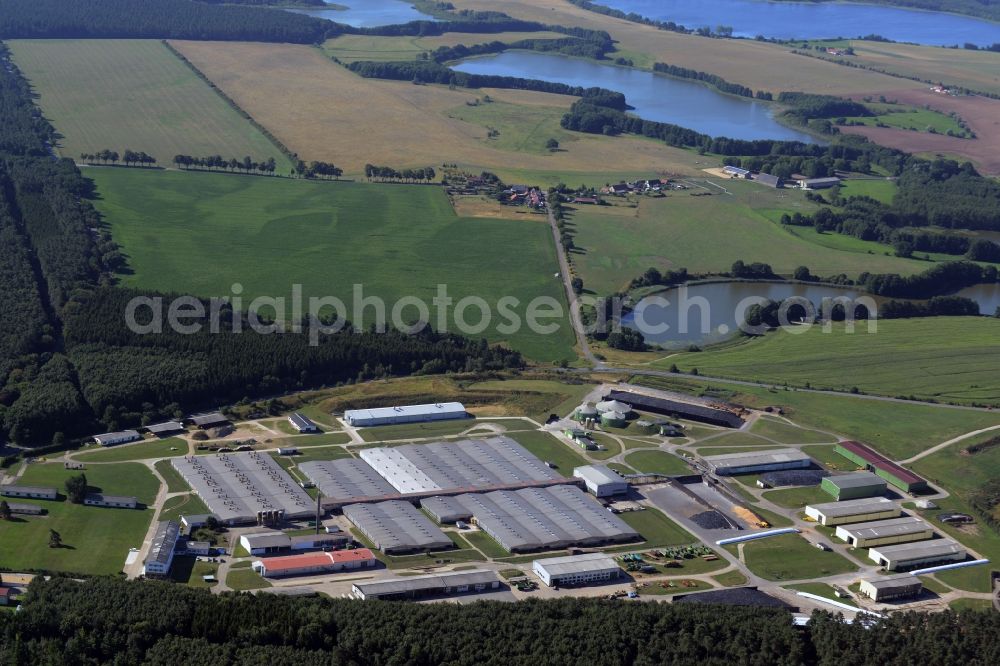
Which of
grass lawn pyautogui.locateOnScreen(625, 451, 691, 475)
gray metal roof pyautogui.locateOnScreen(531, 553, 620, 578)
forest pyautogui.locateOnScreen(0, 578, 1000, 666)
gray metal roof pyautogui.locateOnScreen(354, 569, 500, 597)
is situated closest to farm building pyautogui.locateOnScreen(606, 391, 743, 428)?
grass lawn pyautogui.locateOnScreen(625, 451, 691, 475)

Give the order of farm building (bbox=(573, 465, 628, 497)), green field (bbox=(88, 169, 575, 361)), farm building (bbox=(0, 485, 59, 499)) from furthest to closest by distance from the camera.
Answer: green field (bbox=(88, 169, 575, 361)) < farm building (bbox=(573, 465, 628, 497)) < farm building (bbox=(0, 485, 59, 499))

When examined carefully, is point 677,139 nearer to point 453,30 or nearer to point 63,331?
point 453,30

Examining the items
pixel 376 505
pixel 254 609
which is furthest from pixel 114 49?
pixel 254 609

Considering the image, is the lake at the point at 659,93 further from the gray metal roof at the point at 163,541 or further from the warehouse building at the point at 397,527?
the gray metal roof at the point at 163,541

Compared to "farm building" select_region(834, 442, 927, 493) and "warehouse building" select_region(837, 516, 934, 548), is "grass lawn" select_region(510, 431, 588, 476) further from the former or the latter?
"farm building" select_region(834, 442, 927, 493)

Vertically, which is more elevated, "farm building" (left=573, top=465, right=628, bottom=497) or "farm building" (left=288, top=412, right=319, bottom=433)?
"farm building" (left=573, top=465, right=628, bottom=497)

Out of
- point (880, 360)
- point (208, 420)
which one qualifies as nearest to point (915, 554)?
point (880, 360)

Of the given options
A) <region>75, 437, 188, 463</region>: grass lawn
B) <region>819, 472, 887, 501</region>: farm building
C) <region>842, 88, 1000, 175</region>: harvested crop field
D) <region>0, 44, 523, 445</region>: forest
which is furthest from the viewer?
<region>842, 88, 1000, 175</region>: harvested crop field

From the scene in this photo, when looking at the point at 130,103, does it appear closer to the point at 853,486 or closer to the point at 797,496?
the point at 797,496
